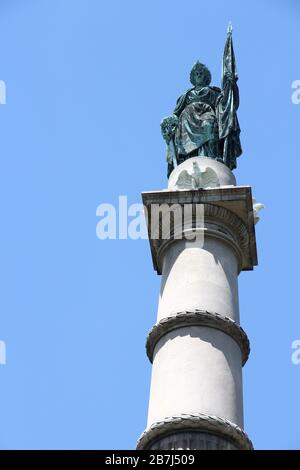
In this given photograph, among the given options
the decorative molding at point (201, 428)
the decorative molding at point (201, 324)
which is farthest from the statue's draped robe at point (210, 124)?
the decorative molding at point (201, 428)

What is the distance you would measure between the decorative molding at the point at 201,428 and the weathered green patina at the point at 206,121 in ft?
20.0

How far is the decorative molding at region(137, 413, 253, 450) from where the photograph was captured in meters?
14.3

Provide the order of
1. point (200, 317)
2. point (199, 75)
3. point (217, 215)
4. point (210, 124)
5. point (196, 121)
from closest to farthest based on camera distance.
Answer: point (200, 317) → point (217, 215) → point (210, 124) → point (196, 121) → point (199, 75)

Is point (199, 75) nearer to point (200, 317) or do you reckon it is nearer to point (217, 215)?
point (217, 215)

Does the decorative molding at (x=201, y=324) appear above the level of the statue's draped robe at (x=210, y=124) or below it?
below

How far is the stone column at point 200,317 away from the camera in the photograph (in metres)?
14.5

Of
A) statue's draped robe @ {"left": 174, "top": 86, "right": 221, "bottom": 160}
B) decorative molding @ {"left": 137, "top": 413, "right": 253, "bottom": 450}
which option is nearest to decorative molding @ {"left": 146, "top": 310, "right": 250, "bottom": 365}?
decorative molding @ {"left": 137, "top": 413, "right": 253, "bottom": 450}

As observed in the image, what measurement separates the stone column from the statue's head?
2.55 metres

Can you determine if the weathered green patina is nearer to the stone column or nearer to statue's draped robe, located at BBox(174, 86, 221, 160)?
statue's draped robe, located at BBox(174, 86, 221, 160)

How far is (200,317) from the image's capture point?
15773 mm

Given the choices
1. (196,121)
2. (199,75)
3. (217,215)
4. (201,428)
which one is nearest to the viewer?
(201,428)

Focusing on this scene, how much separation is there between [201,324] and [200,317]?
107mm

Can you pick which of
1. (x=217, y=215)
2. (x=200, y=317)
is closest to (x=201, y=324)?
(x=200, y=317)

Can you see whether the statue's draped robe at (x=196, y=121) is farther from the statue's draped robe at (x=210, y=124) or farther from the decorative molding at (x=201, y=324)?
the decorative molding at (x=201, y=324)
